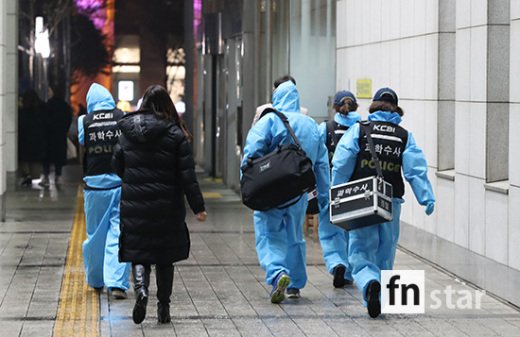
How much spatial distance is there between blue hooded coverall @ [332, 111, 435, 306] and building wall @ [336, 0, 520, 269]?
45.2 inches

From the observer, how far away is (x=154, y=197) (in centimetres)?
1011

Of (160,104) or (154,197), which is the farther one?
(160,104)

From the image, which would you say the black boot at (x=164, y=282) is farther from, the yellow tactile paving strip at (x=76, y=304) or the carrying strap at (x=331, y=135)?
the carrying strap at (x=331, y=135)

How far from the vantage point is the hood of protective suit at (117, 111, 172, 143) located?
10102 mm

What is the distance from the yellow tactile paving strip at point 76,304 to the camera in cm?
1008

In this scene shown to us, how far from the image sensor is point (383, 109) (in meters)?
11.0

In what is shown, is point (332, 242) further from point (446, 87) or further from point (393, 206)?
point (446, 87)

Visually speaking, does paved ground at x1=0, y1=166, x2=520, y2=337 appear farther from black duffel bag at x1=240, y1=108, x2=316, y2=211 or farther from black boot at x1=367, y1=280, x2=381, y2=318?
black duffel bag at x1=240, y1=108, x2=316, y2=211

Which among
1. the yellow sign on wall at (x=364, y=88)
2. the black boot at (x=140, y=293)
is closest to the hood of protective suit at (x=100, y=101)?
the black boot at (x=140, y=293)

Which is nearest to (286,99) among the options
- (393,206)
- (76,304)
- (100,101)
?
→ (393,206)

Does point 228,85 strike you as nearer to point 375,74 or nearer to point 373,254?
point 375,74

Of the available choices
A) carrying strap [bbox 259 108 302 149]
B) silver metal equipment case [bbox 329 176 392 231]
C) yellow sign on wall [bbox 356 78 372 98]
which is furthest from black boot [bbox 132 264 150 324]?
yellow sign on wall [bbox 356 78 372 98]
